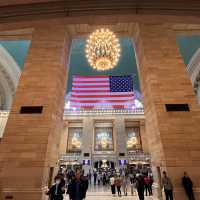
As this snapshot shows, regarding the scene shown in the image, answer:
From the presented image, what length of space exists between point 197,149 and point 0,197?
6.95 meters

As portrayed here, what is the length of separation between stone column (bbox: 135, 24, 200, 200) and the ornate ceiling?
5232 millimetres

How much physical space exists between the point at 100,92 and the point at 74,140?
51.3 ft

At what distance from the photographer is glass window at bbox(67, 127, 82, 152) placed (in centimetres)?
2562

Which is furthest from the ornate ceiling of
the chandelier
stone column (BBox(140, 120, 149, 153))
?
stone column (BBox(140, 120, 149, 153))

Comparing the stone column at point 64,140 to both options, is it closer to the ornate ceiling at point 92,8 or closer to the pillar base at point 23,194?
the pillar base at point 23,194

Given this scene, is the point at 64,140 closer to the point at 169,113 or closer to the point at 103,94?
the point at 103,94

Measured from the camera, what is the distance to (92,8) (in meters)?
1.94

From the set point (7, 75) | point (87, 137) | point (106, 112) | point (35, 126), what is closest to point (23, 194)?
point (35, 126)

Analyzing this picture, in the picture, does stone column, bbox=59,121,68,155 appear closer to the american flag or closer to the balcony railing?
the balcony railing

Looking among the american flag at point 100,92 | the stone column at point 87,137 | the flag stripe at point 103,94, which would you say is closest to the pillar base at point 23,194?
the american flag at point 100,92

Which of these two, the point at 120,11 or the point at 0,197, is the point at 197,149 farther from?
the point at 0,197

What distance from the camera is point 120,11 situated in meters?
1.96

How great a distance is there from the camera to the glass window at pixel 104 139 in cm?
2495

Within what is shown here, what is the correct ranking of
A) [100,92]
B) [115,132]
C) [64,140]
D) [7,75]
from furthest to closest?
[64,140], [115,132], [7,75], [100,92]
